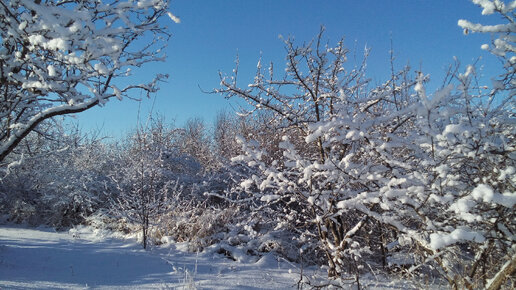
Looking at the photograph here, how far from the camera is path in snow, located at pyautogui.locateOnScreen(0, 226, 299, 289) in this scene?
4.32 m

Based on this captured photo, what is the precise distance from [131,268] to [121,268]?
6.9 inches

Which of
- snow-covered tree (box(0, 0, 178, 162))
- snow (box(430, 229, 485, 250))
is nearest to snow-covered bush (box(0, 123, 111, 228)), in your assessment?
snow-covered tree (box(0, 0, 178, 162))

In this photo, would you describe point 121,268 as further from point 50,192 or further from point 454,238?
point 50,192

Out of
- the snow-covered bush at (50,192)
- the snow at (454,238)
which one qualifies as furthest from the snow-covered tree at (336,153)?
the snow-covered bush at (50,192)

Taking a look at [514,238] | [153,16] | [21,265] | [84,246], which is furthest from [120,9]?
[84,246]

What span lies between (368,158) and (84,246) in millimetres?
6832

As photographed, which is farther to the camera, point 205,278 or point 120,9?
point 205,278

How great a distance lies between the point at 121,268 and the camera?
539 cm

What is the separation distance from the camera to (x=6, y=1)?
2881 mm

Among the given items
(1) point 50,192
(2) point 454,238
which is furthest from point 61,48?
(1) point 50,192

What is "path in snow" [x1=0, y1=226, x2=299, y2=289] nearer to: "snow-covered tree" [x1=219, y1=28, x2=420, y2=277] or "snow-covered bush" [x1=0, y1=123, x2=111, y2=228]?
"snow-covered tree" [x1=219, y1=28, x2=420, y2=277]

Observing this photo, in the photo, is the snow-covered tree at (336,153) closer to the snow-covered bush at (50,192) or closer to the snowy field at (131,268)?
the snowy field at (131,268)

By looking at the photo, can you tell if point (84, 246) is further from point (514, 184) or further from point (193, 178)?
point (514, 184)

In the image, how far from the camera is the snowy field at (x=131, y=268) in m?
4.23
